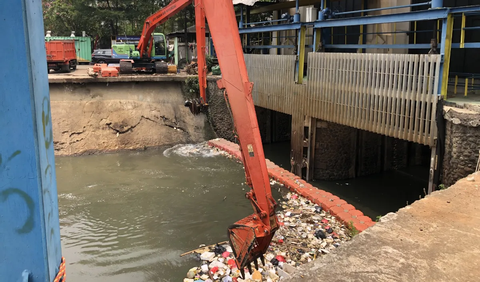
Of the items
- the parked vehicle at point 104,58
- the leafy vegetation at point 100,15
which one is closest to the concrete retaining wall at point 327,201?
the parked vehicle at point 104,58

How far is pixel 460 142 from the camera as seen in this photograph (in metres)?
5.72

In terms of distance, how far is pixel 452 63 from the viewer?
35.1 ft

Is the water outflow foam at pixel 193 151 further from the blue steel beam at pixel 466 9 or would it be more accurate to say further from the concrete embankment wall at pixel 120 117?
the blue steel beam at pixel 466 9

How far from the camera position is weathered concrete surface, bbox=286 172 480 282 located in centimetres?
237

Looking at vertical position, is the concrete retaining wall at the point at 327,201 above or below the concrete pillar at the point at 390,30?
below

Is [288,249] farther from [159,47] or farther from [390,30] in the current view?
[159,47]

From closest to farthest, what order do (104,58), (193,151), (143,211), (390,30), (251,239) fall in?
(251,239) → (143,211) → (390,30) → (193,151) → (104,58)

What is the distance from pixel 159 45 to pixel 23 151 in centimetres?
1453

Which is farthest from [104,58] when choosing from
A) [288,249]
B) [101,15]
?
[288,249]

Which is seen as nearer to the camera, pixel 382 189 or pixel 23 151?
pixel 23 151

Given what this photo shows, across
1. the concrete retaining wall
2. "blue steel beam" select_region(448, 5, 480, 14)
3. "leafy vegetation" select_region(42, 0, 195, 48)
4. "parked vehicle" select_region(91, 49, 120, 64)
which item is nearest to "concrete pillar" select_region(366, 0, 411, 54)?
"blue steel beam" select_region(448, 5, 480, 14)

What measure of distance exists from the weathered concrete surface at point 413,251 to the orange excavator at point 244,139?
4.07ft

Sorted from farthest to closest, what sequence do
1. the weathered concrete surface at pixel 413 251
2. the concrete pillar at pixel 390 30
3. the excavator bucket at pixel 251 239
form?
the concrete pillar at pixel 390 30
the excavator bucket at pixel 251 239
the weathered concrete surface at pixel 413 251

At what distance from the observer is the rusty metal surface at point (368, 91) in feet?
20.6
